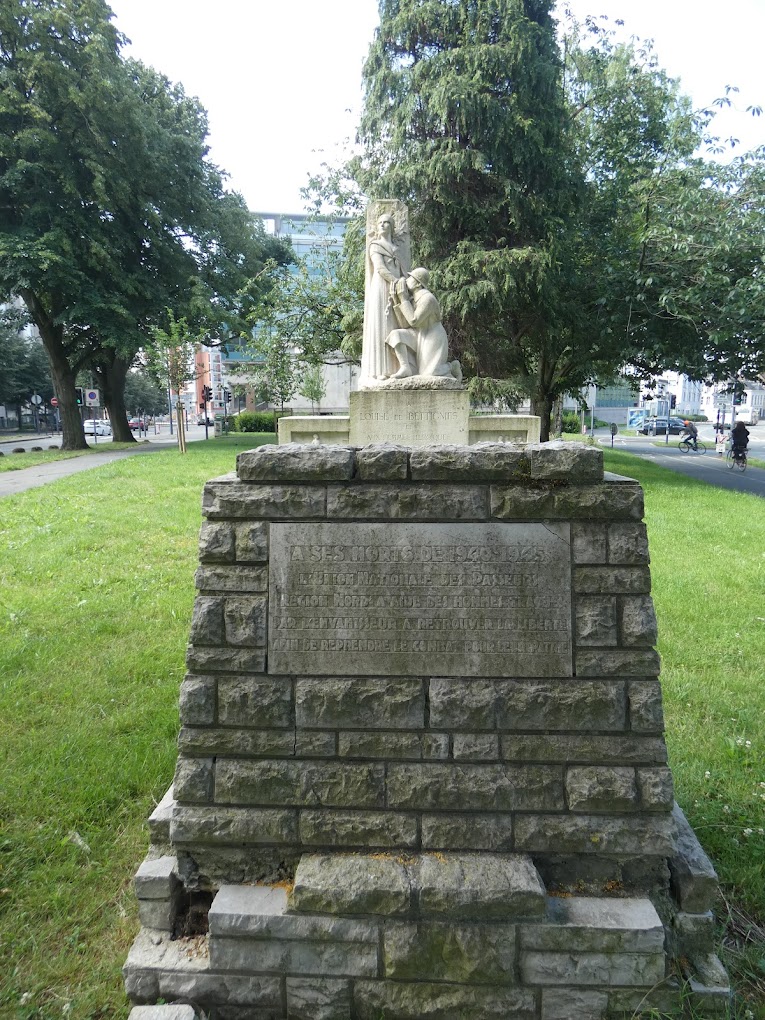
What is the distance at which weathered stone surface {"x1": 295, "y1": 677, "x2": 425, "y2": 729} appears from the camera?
7.70ft

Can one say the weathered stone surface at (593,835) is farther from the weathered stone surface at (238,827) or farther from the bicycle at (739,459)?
the bicycle at (739,459)

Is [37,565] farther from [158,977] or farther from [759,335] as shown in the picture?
[759,335]

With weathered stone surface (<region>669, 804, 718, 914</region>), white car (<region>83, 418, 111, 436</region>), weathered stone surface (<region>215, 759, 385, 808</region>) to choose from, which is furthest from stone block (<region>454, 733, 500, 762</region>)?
white car (<region>83, 418, 111, 436</region>)

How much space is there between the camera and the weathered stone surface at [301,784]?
7.70ft

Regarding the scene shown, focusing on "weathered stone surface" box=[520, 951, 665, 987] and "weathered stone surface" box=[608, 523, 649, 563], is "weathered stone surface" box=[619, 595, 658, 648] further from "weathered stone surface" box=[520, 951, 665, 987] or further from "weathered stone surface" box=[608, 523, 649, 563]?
"weathered stone surface" box=[520, 951, 665, 987]

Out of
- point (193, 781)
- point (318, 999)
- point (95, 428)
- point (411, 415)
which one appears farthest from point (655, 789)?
point (95, 428)

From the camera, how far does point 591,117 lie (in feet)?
62.0

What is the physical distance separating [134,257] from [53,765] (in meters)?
22.7

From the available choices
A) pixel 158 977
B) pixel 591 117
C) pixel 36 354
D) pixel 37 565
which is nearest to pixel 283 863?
pixel 158 977

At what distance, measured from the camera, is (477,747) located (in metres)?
2.33

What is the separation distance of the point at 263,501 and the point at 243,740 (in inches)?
33.3

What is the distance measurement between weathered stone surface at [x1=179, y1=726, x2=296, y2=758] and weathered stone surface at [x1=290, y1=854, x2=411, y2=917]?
41 centimetres

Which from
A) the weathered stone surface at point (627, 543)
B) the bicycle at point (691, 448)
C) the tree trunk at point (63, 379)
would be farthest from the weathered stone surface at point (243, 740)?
the bicycle at point (691, 448)

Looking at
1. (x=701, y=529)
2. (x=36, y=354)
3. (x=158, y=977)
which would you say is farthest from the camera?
(x=36, y=354)
